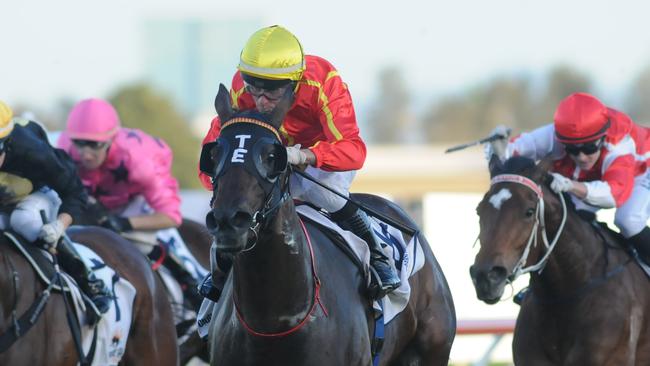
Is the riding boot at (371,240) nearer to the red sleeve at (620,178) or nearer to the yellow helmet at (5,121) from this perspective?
the yellow helmet at (5,121)

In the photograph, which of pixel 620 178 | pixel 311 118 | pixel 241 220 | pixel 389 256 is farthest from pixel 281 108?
pixel 620 178

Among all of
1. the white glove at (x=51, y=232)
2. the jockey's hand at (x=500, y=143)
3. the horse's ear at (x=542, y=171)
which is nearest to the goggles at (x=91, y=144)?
the white glove at (x=51, y=232)

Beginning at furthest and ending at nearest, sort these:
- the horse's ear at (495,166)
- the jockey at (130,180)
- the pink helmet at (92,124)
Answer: the jockey at (130,180)
the pink helmet at (92,124)
the horse's ear at (495,166)

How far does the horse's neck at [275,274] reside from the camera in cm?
487

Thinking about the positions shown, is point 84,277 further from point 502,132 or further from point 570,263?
point 570,263

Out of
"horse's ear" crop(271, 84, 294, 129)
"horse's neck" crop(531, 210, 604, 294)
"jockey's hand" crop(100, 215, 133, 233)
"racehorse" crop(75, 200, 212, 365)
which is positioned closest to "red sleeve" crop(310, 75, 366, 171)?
"horse's ear" crop(271, 84, 294, 129)

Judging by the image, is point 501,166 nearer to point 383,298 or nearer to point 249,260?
point 383,298

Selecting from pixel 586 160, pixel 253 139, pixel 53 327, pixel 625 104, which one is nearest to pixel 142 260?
pixel 53 327

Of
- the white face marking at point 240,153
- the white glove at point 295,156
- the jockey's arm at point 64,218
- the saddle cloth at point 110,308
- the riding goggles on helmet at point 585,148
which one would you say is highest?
the white face marking at point 240,153

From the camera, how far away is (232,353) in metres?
5.09

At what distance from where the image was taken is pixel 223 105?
4801mm

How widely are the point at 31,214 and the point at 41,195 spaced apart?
0.81ft

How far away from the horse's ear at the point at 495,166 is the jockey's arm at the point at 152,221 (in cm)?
254

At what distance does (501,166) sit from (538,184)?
244 mm
